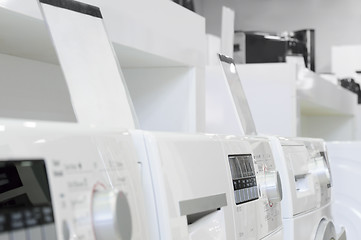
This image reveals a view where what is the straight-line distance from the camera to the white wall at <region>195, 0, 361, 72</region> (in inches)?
274

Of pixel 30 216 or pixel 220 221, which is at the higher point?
pixel 30 216

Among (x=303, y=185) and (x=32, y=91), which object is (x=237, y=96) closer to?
(x=303, y=185)

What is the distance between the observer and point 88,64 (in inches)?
30.6

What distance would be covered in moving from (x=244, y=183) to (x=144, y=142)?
336mm

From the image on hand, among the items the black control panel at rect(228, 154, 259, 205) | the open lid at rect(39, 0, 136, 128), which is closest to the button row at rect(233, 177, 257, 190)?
the black control panel at rect(228, 154, 259, 205)

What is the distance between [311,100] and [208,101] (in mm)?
690

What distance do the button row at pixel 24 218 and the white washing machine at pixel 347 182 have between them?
6.71 ft

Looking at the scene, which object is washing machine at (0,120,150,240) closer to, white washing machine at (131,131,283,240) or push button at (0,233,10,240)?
push button at (0,233,10,240)

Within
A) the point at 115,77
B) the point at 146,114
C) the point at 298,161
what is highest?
the point at 115,77

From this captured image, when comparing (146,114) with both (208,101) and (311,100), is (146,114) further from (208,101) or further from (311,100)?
(311,100)

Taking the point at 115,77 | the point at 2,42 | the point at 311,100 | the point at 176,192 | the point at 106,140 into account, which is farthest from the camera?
the point at 311,100

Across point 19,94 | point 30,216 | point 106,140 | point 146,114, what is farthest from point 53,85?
point 30,216

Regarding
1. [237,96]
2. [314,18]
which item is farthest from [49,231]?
[314,18]

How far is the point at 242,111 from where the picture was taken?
139 centimetres
